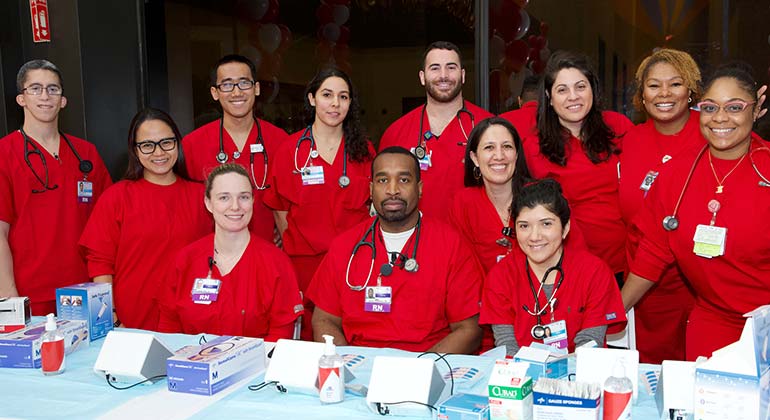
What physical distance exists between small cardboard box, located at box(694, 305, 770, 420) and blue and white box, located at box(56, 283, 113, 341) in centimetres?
202

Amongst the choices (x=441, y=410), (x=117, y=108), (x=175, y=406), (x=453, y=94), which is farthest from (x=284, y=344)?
(x=117, y=108)

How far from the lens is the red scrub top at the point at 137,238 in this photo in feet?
10.1

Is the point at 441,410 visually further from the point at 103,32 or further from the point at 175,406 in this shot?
the point at 103,32

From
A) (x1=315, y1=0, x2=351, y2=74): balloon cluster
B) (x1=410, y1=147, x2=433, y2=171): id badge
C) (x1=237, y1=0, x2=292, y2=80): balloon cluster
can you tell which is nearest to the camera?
(x1=410, y1=147, x2=433, y2=171): id badge

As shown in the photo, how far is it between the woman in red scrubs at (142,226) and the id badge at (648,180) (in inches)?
79.9

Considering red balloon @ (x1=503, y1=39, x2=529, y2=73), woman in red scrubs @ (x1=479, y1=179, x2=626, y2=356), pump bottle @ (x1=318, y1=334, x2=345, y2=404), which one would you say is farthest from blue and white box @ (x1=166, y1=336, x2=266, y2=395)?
red balloon @ (x1=503, y1=39, x2=529, y2=73)

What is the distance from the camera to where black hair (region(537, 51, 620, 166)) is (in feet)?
10.5

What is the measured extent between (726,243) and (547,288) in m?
0.67

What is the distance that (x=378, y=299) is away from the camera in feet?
8.61

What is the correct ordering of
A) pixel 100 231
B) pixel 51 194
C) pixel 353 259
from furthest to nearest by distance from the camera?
pixel 51 194
pixel 100 231
pixel 353 259

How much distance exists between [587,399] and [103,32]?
14.1 feet

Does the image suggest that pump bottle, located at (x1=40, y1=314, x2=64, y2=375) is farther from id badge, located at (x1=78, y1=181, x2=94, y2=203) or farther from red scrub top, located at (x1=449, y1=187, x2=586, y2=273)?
red scrub top, located at (x1=449, y1=187, x2=586, y2=273)

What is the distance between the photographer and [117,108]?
4777mm

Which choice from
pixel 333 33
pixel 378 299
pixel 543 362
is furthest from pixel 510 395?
pixel 333 33
